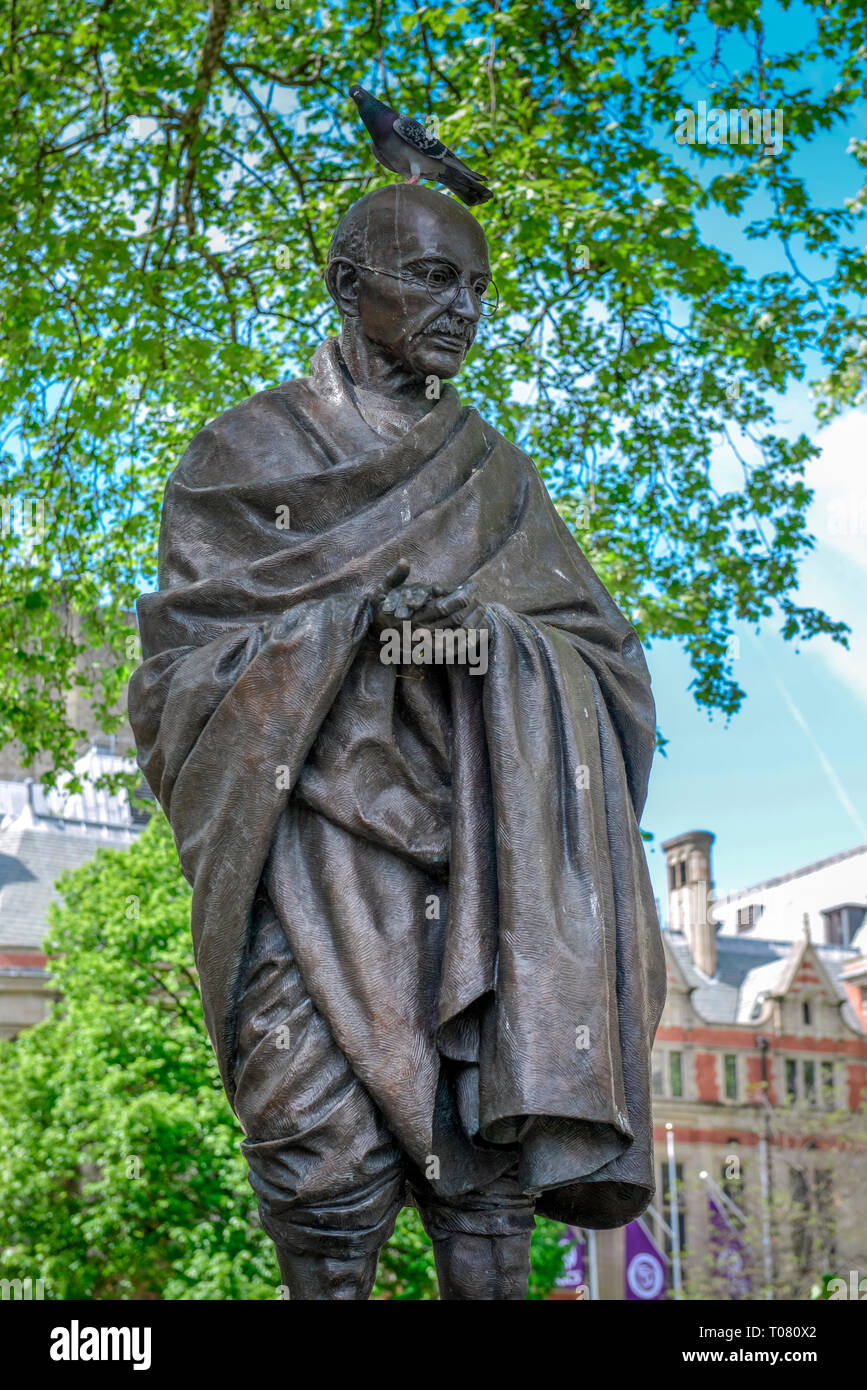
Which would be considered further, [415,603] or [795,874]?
[795,874]

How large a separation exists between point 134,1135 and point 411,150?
20743 millimetres

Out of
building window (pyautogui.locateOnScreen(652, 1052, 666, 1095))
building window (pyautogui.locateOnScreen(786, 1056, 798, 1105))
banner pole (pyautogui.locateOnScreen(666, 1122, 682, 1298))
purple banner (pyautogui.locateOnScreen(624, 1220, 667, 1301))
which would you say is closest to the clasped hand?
banner pole (pyautogui.locateOnScreen(666, 1122, 682, 1298))

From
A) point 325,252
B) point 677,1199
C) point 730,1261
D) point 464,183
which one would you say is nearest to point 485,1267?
point 464,183

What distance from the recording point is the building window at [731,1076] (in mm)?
52531

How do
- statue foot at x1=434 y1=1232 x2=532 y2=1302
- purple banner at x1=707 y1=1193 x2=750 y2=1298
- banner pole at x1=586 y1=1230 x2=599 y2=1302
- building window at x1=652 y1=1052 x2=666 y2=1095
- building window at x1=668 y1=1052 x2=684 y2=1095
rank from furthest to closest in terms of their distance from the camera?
building window at x1=668 y1=1052 x2=684 y2=1095 < building window at x1=652 y1=1052 x2=666 y2=1095 < banner pole at x1=586 y1=1230 x2=599 y2=1302 < purple banner at x1=707 y1=1193 x2=750 y2=1298 < statue foot at x1=434 y1=1232 x2=532 y2=1302

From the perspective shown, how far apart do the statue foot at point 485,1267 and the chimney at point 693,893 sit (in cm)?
5396

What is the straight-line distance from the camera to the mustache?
459 centimetres

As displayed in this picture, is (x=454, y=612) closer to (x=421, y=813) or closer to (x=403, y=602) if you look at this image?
(x=403, y=602)

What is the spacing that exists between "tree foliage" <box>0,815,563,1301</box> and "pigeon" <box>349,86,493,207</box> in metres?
17.9

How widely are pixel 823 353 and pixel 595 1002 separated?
12.1m

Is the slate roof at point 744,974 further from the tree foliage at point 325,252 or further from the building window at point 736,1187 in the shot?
the tree foliage at point 325,252

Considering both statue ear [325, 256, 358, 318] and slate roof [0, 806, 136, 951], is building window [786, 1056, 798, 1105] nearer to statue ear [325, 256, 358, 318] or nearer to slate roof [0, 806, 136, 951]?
slate roof [0, 806, 136, 951]

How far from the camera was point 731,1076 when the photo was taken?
173 feet
